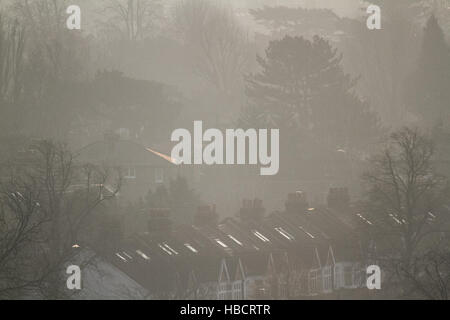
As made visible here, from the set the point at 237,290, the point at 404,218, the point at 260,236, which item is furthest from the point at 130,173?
the point at 237,290

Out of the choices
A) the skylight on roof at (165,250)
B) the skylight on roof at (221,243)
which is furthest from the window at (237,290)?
the skylight on roof at (165,250)

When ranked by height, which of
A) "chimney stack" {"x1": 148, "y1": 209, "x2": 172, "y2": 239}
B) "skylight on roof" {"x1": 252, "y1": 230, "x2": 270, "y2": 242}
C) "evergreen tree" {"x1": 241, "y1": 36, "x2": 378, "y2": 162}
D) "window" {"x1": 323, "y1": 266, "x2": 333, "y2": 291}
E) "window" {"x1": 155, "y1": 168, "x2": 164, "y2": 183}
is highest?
"evergreen tree" {"x1": 241, "y1": 36, "x2": 378, "y2": 162}

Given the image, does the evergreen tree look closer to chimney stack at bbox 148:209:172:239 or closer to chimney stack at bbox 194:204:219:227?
chimney stack at bbox 194:204:219:227

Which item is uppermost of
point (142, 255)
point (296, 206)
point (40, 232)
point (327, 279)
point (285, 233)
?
point (296, 206)

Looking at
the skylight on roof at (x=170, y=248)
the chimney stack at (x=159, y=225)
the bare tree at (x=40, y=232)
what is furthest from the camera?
the chimney stack at (x=159, y=225)

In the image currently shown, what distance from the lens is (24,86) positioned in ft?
298

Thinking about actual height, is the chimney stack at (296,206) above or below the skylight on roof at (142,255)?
above

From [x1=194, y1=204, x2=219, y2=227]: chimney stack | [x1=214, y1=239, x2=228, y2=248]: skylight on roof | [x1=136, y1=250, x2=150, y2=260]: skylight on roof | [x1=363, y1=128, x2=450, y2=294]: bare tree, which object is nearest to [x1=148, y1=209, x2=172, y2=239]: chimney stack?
[x1=136, y1=250, x2=150, y2=260]: skylight on roof

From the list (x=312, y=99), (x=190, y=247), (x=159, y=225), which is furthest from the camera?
(x=312, y=99)

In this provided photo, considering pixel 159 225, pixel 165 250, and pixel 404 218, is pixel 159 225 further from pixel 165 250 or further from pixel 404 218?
pixel 404 218

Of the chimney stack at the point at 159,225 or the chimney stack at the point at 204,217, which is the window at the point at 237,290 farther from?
the chimney stack at the point at 204,217

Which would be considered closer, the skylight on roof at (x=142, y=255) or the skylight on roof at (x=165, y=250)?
the skylight on roof at (x=142, y=255)

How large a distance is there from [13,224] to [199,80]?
6437cm
